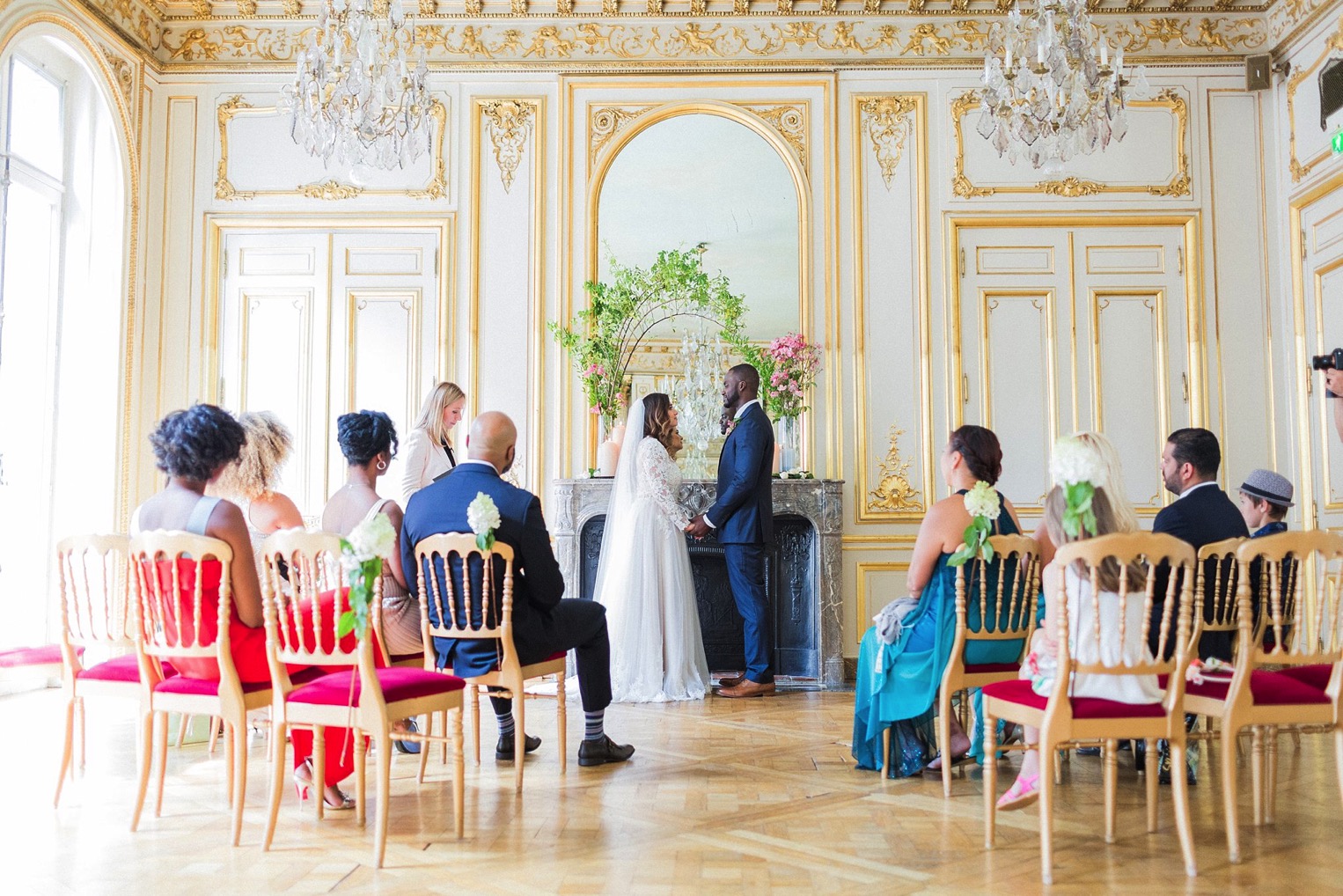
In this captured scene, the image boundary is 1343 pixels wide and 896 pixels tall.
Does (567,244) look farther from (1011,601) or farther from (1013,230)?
Result: (1011,601)

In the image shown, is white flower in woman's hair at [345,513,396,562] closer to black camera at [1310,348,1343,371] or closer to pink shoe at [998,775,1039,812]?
pink shoe at [998,775,1039,812]

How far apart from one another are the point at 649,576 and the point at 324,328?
3.06 metres

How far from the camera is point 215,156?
7785mm

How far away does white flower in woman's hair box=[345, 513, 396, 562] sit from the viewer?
328cm

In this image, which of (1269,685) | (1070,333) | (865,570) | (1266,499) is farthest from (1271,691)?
(1070,333)

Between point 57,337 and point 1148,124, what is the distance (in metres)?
7.29

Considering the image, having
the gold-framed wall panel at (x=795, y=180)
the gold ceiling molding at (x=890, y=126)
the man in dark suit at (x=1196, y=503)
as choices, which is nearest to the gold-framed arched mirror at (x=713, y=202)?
the gold-framed wall panel at (x=795, y=180)

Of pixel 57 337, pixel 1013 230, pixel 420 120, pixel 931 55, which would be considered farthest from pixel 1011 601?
pixel 57 337

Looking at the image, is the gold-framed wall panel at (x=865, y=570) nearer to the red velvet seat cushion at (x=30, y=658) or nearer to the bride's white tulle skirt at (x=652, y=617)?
the bride's white tulle skirt at (x=652, y=617)

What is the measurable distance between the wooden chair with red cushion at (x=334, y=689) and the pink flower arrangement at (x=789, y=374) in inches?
162

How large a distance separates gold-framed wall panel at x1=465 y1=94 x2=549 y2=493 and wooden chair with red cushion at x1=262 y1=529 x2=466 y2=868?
402cm

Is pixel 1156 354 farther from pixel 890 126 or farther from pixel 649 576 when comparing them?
pixel 649 576

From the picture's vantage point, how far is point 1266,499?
15.5 ft

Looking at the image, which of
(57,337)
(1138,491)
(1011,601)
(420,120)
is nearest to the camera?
(1011,601)
